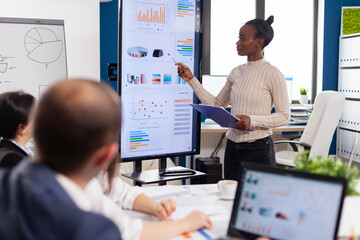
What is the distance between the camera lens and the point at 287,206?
1.09m

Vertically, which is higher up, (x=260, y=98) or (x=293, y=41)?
(x=293, y=41)

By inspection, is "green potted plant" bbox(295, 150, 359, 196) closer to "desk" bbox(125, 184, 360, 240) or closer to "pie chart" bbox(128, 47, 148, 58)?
"desk" bbox(125, 184, 360, 240)

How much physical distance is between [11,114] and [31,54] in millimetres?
1418

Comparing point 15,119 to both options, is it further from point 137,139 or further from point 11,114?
point 137,139

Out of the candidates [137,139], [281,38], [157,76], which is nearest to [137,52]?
[157,76]

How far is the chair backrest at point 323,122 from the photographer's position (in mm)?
3350

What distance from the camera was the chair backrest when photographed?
11.0 ft

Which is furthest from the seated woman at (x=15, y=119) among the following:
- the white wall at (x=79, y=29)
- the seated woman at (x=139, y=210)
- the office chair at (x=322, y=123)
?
the office chair at (x=322, y=123)

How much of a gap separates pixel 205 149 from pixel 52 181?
3934 mm

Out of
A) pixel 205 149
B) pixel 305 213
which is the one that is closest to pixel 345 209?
pixel 305 213

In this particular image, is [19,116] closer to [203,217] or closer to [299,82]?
[203,217]

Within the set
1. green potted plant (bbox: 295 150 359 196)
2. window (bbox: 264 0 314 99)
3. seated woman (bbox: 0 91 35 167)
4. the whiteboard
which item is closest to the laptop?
green potted plant (bbox: 295 150 359 196)

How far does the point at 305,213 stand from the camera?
3.48 feet

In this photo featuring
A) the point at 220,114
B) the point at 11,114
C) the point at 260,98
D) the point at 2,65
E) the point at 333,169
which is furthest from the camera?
the point at 2,65
